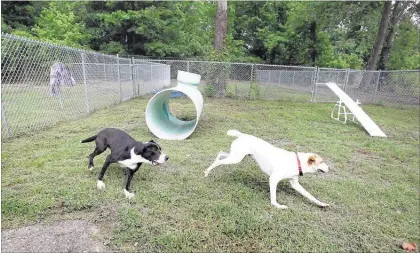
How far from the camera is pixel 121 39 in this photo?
22062 millimetres

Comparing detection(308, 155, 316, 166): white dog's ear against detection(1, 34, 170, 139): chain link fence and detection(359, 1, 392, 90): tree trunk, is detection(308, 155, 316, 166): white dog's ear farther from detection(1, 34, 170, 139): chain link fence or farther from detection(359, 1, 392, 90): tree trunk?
detection(359, 1, 392, 90): tree trunk

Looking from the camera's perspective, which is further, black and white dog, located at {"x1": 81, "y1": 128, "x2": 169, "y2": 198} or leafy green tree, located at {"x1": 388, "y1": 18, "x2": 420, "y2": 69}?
leafy green tree, located at {"x1": 388, "y1": 18, "x2": 420, "y2": 69}

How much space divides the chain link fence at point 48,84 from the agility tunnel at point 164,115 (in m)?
2.26

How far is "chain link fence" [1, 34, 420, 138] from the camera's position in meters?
6.12

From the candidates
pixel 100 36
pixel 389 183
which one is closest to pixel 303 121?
pixel 389 183

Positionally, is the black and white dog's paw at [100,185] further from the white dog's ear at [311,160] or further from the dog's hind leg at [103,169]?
the white dog's ear at [311,160]

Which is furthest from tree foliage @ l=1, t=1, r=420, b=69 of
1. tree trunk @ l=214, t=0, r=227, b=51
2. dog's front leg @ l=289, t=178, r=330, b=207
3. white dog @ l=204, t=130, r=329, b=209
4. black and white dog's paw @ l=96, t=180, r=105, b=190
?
black and white dog's paw @ l=96, t=180, r=105, b=190

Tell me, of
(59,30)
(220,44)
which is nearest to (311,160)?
(220,44)

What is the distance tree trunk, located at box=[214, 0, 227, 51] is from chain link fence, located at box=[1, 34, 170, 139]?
510cm

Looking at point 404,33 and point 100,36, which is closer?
point 404,33

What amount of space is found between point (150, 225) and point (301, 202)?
5.86 feet

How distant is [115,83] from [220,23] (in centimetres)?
564

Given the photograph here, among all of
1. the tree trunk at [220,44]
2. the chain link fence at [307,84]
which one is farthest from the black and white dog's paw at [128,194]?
the tree trunk at [220,44]

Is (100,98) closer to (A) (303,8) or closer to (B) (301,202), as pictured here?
(B) (301,202)
